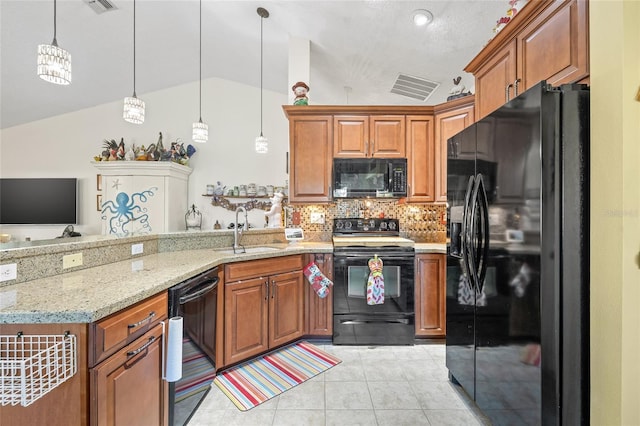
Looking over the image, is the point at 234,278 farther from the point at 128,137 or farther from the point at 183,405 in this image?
the point at 128,137

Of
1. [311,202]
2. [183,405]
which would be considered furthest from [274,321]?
[311,202]

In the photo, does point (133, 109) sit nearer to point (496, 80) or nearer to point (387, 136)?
point (387, 136)

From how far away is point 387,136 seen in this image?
3035 mm

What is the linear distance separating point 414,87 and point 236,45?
8.47 ft

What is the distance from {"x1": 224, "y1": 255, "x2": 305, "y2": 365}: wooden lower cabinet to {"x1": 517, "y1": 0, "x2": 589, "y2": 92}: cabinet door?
6.95 feet

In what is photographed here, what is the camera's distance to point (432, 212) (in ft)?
10.9

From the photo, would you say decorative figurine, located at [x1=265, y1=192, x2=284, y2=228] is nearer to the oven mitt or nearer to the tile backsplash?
the tile backsplash

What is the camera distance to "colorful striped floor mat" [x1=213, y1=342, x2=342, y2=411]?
6.20 feet

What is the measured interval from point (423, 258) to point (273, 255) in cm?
142

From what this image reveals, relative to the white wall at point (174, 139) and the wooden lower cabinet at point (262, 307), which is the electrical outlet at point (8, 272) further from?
the white wall at point (174, 139)

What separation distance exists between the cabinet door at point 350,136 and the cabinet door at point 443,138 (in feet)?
2.43

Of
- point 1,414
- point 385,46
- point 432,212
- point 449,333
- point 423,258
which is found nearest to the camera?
point 1,414

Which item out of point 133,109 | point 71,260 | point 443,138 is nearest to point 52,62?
point 133,109

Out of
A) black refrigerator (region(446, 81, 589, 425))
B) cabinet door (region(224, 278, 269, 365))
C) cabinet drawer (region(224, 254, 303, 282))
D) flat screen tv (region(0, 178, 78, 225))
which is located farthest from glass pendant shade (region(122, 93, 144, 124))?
flat screen tv (region(0, 178, 78, 225))
